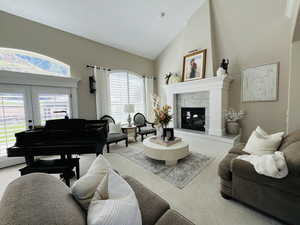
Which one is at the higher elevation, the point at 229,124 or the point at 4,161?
the point at 229,124

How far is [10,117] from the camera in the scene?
2789 millimetres

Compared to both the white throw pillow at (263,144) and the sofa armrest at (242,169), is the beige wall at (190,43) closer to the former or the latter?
the white throw pillow at (263,144)

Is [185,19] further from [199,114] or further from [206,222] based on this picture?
[206,222]

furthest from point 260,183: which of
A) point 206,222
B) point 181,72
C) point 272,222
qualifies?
point 181,72

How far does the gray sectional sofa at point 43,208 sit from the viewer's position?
1.76 feet

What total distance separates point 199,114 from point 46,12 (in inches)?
189

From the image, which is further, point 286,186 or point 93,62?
point 93,62

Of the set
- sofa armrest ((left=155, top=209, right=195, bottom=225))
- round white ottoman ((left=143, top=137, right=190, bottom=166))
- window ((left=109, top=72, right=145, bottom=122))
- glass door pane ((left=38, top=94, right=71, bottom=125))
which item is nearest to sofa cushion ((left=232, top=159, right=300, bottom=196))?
sofa armrest ((left=155, top=209, right=195, bottom=225))

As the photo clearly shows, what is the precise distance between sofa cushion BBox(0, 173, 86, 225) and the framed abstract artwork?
173 inches

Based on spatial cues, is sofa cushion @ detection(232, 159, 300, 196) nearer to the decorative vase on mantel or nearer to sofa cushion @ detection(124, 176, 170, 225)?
sofa cushion @ detection(124, 176, 170, 225)

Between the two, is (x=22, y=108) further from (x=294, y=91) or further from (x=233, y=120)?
(x=294, y=91)

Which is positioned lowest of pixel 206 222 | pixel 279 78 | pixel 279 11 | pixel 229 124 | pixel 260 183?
pixel 206 222

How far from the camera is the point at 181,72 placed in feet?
15.0

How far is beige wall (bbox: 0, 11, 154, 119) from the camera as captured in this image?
286 cm
